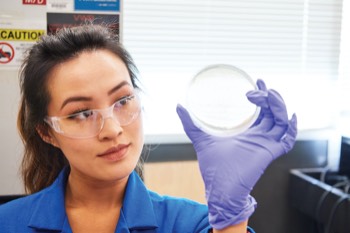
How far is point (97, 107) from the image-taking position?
1052mm

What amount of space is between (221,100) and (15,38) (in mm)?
1058

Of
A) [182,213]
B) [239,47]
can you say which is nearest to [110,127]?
[182,213]

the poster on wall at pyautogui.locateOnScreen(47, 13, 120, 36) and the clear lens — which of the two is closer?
the clear lens

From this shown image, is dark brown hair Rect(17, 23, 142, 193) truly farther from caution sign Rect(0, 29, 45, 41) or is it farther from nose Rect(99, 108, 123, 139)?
caution sign Rect(0, 29, 45, 41)

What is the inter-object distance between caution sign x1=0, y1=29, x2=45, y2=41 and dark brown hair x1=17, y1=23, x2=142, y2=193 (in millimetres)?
525

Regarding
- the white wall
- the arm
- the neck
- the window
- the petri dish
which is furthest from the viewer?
the window

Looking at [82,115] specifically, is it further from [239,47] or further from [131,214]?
[239,47]

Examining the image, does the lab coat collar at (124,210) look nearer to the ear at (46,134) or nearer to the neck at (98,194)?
the neck at (98,194)

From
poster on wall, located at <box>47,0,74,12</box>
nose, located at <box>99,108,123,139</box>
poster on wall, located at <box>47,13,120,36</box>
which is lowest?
nose, located at <box>99,108,123,139</box>

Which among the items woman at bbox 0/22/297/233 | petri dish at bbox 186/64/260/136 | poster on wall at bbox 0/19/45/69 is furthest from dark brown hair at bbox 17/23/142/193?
poster on wall at bbox 0/19/45/69

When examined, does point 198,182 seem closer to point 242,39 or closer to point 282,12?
point 242,39

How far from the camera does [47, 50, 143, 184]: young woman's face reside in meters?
1.04

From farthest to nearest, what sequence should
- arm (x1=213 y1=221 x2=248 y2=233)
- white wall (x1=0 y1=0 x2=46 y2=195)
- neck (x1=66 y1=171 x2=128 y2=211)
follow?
white wall (x1=0 y1=0 x2=46 y2=195) < neck (x1=66 y1=171 x2=128 y2=211) < arm (x1=213 y1=221 x2=248 y2=233)

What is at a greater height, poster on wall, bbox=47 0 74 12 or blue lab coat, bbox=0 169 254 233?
poster on wall, bbox=47 0 74 12
